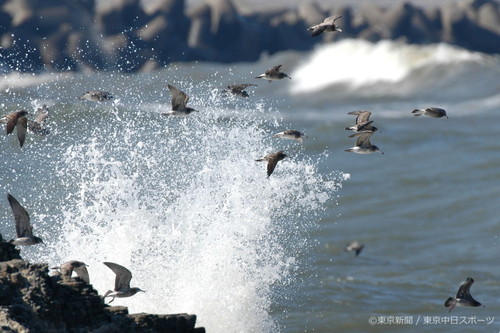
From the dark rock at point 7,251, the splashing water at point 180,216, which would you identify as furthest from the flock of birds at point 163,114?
the splashing water at point 180,216

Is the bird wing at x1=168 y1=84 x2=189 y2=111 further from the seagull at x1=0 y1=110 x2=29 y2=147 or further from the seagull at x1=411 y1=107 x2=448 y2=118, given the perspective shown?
the seagull at x1=411 y1=107 x2=448 y2=118

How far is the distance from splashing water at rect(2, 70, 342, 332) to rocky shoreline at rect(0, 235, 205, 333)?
3.87 m

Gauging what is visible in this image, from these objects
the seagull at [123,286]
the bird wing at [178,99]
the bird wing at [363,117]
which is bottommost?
the bird wing at [363,117]

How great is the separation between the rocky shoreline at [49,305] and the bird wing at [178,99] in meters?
3.94

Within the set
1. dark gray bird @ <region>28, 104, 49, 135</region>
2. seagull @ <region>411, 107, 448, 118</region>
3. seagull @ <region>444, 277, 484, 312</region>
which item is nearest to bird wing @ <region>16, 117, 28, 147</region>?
dark gray bird @ <region>28, 104, 49, 135</region>

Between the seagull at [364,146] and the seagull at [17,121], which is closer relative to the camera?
the seagull at [17,121]

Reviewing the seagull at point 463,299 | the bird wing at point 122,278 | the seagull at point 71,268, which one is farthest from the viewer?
the seagull at point 463,299

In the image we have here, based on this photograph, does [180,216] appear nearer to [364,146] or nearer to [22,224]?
[364,146]

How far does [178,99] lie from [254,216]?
5.16m

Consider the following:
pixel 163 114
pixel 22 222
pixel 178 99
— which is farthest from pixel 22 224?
pixel 178 99

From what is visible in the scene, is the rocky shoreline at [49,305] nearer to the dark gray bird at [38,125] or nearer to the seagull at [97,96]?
the dark gray bird at [38,125]

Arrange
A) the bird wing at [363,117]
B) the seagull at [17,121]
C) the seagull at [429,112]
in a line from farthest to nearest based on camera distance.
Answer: the bird wing at [363,117] → the seagull at [429,112] → the seagull at [17,121]

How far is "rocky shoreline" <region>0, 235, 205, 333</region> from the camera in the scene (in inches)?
348

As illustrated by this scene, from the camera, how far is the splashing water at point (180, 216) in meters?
15.5
